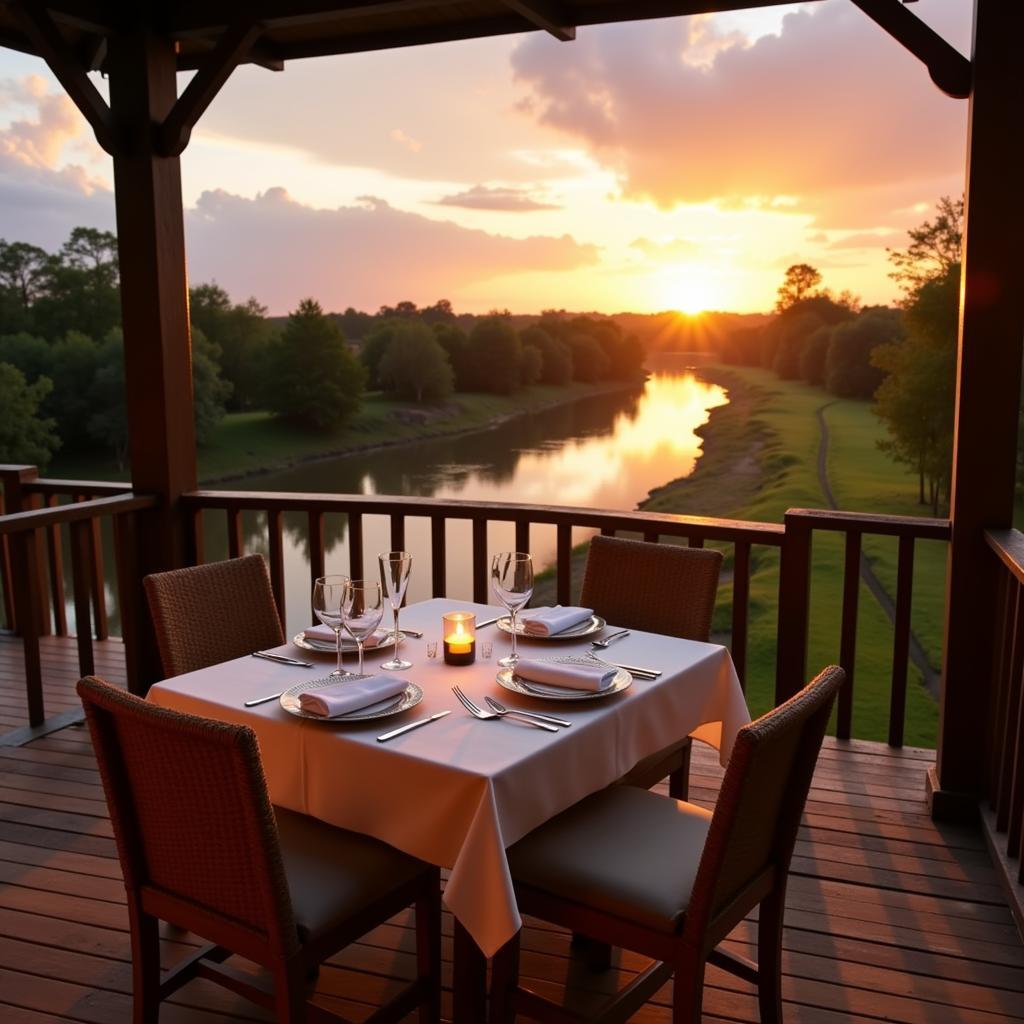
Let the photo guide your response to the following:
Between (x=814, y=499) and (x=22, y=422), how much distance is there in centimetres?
2435

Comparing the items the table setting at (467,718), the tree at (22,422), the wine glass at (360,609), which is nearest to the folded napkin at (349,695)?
the table setting at (467,718)

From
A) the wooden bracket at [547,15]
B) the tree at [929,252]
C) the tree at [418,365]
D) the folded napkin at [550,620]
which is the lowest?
the folded napkin at [550,620]

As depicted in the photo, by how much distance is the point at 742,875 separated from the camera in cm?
184

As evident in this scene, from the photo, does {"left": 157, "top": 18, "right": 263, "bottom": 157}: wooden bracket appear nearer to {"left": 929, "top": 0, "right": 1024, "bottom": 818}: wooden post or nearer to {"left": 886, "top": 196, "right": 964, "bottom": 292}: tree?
{"left": 929, "top": 0, "right": 1024, "bottom": 818}: wooden post

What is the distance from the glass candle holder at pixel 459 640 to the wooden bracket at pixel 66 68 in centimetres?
284

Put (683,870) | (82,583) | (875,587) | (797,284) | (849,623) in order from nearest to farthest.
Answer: (683,870), (849,623), (82,583), (875,587), (797,284)

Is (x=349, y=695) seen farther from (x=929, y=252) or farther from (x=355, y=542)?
(x=929, y=252)

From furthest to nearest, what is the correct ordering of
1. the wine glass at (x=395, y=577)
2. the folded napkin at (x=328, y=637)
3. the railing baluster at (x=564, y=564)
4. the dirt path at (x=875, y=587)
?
the dirt path at (x=875, y=587), the railing baluster at (x=564, y=564), the folded napkin at (x=328, y=637), the wine glass at (x=395, y=577)

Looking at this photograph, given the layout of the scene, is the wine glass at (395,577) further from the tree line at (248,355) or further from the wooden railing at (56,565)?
the tree line at (248,355)

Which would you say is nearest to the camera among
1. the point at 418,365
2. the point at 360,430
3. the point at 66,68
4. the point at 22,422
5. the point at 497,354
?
the point at 66,68

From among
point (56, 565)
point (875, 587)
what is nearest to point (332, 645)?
point (56, 565)

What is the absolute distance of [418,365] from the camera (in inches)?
1044

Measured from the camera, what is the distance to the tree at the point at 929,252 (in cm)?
2658

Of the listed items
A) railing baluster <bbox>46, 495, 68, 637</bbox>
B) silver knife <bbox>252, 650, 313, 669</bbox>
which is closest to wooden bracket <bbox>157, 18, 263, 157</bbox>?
railing baluster <bbox>46, 495, 68, 637</bbox>
